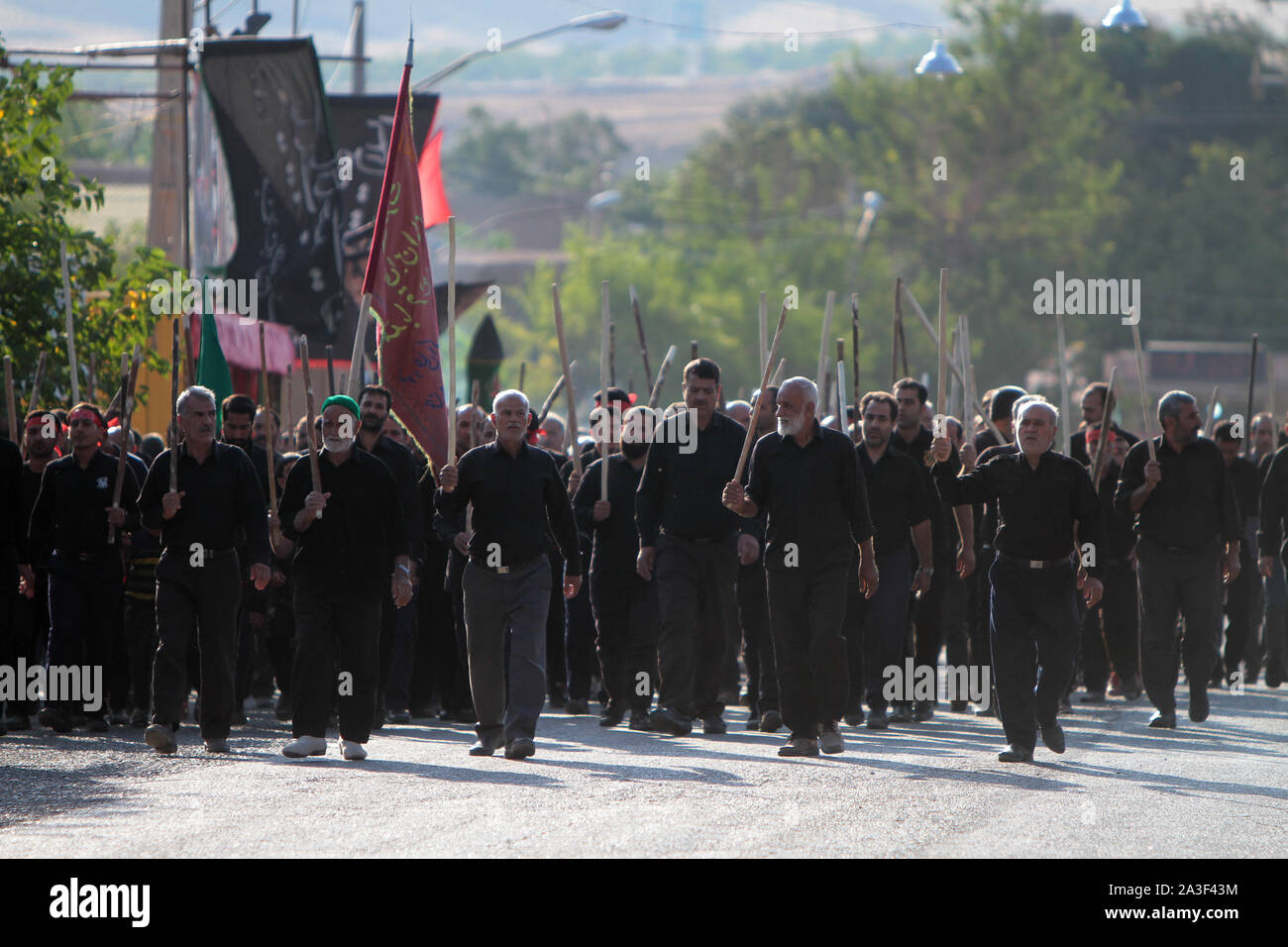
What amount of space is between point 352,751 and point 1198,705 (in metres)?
5.68

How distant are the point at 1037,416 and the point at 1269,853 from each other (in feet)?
12.7

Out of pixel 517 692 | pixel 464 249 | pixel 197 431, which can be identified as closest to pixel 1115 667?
pixel 517 692

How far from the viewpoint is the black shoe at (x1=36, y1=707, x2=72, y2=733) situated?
42.4ft

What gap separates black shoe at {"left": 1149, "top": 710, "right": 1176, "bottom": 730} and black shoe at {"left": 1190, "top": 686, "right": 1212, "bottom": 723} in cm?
19

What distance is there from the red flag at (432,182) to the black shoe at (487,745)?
12.0 meters

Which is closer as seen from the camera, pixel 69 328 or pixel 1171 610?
pixel 1171 610

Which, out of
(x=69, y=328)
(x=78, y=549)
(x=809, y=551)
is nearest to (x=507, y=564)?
(x=809, y=551)

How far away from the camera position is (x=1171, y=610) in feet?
45.0

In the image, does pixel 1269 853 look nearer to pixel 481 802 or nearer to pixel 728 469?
pixel 481 802

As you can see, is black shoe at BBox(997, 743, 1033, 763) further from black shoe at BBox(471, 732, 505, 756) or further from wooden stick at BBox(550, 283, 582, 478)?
wooden stick at BBox(550, 283, 582, 478)

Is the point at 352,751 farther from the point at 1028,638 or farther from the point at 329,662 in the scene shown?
the point at 1028,638

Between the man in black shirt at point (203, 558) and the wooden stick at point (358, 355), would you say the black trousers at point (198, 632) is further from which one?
the wooden stick at point (358, 355)

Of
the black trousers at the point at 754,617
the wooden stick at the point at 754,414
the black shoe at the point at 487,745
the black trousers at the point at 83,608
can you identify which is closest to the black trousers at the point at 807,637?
the wooden stick at the point at 754,414

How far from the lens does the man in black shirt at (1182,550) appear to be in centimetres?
1369
